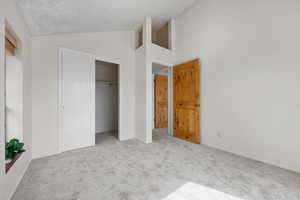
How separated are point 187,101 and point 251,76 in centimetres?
145

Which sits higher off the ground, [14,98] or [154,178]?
[14,98]

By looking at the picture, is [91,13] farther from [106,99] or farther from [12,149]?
[106,99]

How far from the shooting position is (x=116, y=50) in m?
3.35

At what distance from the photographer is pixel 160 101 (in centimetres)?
502

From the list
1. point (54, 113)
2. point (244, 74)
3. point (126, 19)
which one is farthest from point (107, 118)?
point (244, 74)

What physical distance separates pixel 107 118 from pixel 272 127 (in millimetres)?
4309

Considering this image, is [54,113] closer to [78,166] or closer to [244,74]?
[78,166]

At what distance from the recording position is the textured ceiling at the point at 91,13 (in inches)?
68.6

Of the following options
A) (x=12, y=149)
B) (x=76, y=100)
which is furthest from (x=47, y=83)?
(x=12, y=149)

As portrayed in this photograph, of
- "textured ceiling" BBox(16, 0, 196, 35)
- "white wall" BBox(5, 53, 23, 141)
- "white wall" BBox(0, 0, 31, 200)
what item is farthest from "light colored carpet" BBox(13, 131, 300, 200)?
"textured ceiling" BBox(16, 0, 196, 35)

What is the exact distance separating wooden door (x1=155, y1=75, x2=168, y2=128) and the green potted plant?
12.6 ft

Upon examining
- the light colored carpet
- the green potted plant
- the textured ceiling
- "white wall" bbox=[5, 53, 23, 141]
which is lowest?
the light colored carpet

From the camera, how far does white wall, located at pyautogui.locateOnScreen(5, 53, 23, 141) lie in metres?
1.70

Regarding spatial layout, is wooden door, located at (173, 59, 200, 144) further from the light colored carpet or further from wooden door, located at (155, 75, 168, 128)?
wooden door, located at (155, 75, 168, 128)
